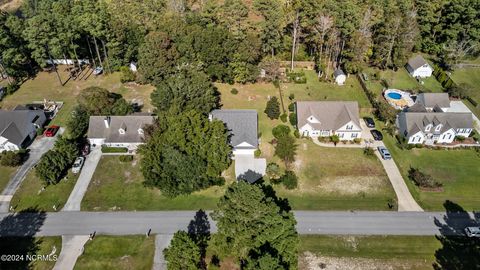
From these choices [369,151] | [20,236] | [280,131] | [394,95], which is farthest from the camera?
[394,95]

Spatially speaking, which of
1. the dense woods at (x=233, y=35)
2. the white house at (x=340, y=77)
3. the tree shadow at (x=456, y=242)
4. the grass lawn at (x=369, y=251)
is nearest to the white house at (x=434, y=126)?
the tree shadow at (x=456, y=242)

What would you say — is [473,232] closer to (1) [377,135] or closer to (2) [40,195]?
(1) [377,135]

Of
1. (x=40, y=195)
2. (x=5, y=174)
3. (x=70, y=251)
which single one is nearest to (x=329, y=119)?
(x=70, y=251)

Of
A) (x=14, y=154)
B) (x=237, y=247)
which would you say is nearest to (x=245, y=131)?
(x=237, y=247)

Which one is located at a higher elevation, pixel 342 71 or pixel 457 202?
pixel 342 71

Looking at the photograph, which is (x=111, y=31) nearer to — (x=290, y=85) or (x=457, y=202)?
(x=290, y=85)

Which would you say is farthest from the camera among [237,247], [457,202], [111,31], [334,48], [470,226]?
[334,48]

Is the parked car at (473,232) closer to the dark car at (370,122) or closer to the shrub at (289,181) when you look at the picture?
the shrub at (289,181)
